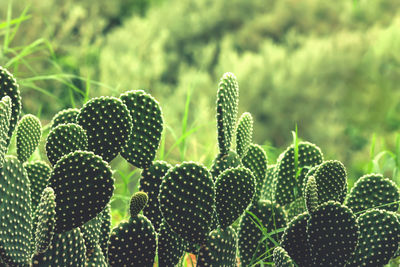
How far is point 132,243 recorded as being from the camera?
0.80 metres

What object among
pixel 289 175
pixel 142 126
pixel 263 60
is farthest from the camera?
pixel 263 60

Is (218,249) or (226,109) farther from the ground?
(226,109)

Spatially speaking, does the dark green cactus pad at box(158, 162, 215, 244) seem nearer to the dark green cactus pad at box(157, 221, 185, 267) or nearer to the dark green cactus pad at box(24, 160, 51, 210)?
the dark green cactus pad at box(157, 221, 185, 267)

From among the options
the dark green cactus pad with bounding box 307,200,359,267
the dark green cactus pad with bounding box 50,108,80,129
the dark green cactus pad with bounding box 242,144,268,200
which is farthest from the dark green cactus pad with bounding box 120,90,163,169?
the dark green cactus pad with bounding box 307,200,359,267

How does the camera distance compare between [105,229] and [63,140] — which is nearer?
[63,140]

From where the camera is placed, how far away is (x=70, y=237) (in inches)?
29.5

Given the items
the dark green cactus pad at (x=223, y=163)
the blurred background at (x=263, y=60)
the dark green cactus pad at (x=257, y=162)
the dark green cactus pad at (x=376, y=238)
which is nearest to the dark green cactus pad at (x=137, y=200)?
the dark green cactus pad at (x=223, y=163)

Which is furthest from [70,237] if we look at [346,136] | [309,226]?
[346,136]

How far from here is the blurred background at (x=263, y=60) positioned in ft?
20.5

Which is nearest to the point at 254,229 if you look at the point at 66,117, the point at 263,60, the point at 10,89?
the point at 66,117

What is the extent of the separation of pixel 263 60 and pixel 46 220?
6389mm

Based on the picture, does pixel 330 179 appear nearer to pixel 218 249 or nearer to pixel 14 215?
pixel 218 249

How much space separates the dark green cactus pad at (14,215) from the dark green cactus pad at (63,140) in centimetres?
6

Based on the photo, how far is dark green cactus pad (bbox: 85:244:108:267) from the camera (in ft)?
2.68
